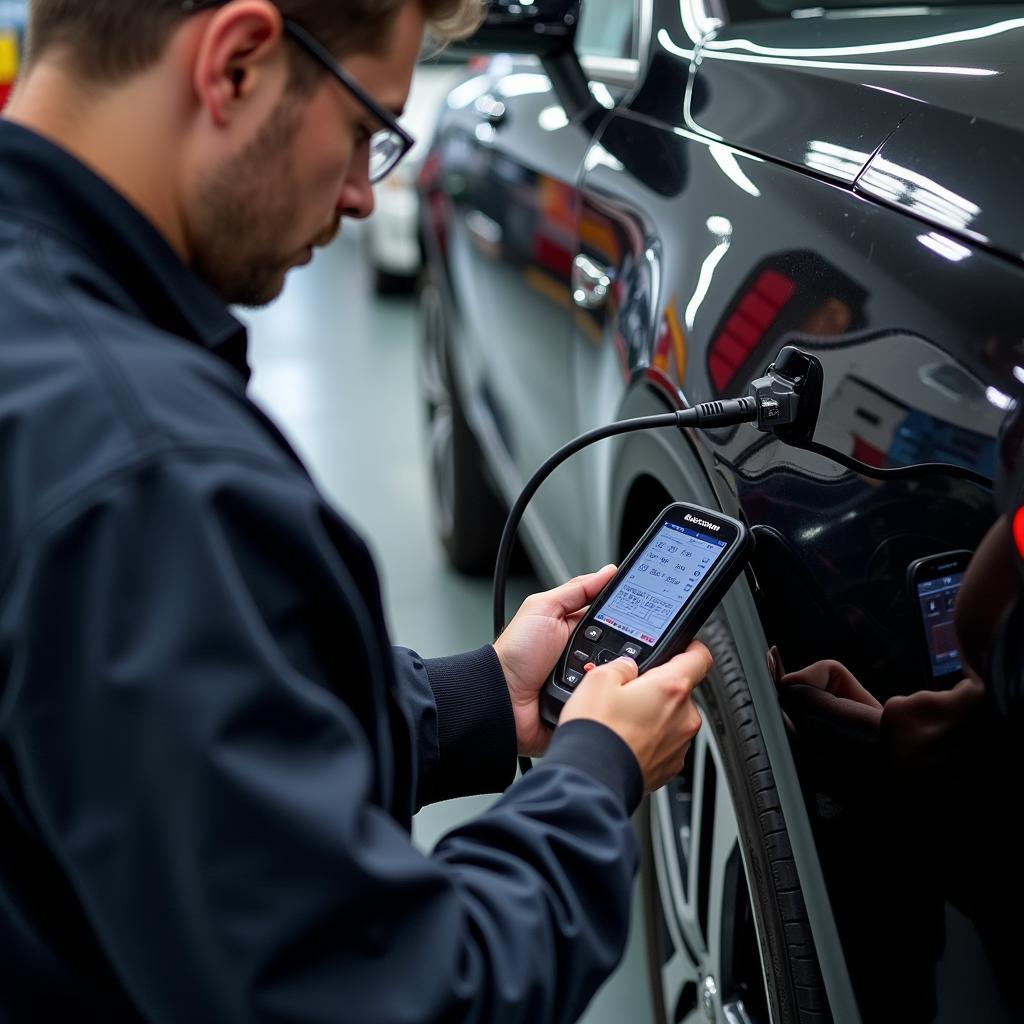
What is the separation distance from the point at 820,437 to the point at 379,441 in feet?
10.2

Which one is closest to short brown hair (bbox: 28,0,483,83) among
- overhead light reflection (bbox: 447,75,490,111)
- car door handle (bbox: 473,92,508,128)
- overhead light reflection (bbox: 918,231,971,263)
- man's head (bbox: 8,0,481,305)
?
man's head (bbox: 8,0,481,305)

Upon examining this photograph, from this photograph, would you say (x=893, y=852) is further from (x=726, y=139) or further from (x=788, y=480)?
(x=726, y=139)

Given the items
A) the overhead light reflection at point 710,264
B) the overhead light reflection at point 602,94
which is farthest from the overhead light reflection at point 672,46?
the overhead light reflection at point 710,264

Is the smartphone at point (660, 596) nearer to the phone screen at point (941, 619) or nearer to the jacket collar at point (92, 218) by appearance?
the phone screen at point (941, 619)

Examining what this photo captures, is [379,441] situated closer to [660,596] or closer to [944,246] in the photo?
[660,596]

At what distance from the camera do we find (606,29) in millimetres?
1928

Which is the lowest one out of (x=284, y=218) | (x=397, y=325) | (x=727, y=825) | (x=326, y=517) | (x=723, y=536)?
(x=397, y=325)

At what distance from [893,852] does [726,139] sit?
2.30 ft

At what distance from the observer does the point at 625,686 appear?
921mm

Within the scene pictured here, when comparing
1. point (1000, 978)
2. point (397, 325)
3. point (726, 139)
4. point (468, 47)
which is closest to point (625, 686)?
point (1000, 978)

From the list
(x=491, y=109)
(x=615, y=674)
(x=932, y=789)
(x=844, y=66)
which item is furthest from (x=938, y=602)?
(x=491, y=109)

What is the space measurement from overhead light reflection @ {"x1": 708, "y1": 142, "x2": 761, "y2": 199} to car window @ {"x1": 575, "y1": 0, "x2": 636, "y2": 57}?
48cm

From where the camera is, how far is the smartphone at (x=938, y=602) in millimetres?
833

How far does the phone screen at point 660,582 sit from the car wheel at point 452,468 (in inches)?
Result: 65.7
